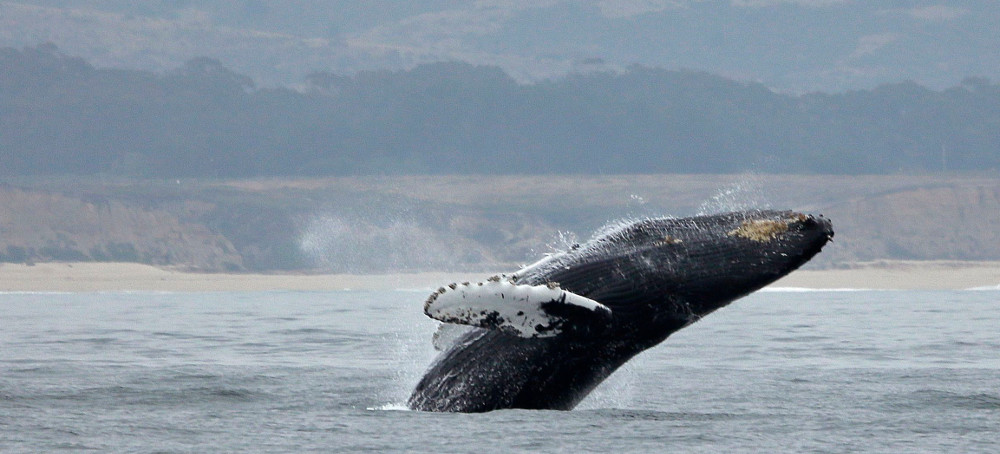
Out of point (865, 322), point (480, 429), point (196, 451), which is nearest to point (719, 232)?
point (480, 429)

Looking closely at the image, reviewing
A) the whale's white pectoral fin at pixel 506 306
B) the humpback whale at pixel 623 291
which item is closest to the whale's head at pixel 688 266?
the humpback whale at pixel 623 291

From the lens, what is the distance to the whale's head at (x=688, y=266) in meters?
9.84

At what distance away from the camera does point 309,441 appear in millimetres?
9148

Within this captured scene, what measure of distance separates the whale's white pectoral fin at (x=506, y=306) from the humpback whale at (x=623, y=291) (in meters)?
0.18

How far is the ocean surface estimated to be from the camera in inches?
360

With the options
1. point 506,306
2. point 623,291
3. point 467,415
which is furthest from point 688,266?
point 467,415

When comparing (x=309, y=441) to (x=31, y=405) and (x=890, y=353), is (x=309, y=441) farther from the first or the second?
(x=890, y=353)

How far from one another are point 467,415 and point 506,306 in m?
1.62

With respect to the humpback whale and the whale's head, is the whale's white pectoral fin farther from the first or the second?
the whale's head

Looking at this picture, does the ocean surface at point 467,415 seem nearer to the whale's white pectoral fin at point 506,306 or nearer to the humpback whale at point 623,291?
the humpback whale at point 623,291

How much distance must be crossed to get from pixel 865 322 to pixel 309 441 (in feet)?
68.7

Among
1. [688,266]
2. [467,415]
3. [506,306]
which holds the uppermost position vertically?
[688,266]

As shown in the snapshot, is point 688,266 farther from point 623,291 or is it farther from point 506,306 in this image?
Answer: point 506,306

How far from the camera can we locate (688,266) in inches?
395
